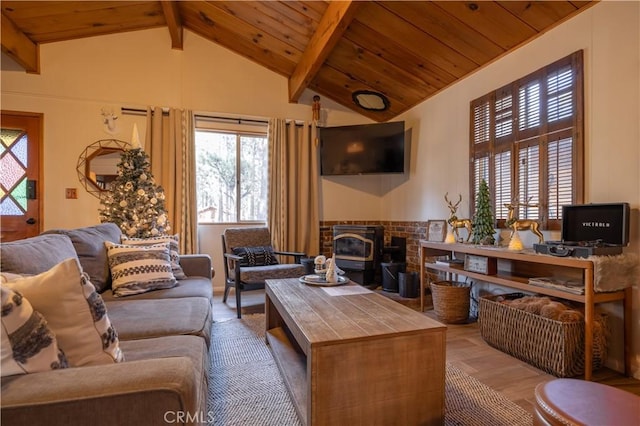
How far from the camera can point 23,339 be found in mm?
774

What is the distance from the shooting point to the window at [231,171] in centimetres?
420

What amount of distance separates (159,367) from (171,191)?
134 inches

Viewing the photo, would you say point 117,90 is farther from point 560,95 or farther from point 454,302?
point 560,95

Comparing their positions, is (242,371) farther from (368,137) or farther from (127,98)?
(127,98)

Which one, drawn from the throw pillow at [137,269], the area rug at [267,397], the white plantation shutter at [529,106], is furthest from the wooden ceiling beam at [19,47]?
the white plantation shutter at [529,106]

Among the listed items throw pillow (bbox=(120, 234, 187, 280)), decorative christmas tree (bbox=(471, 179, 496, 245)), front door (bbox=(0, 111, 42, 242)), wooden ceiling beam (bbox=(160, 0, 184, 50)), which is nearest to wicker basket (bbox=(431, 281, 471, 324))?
decorative christmas tree (bbox=(471, 179, 496, 245))

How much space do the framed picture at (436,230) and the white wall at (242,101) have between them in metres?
0.17

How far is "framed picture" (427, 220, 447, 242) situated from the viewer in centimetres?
339

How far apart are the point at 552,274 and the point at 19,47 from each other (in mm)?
5371

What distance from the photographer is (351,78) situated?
387 centimetres

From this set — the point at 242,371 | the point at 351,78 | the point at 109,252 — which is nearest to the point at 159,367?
the point at 242,371

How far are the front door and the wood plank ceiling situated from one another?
652 millimetres

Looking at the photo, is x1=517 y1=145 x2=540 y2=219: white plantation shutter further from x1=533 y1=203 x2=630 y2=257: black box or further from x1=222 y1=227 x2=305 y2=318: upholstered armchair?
x1=222 y1=227 x2=305 y2=318: upholstered armchair

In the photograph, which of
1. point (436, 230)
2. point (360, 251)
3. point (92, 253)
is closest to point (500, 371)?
point (436, 230)
